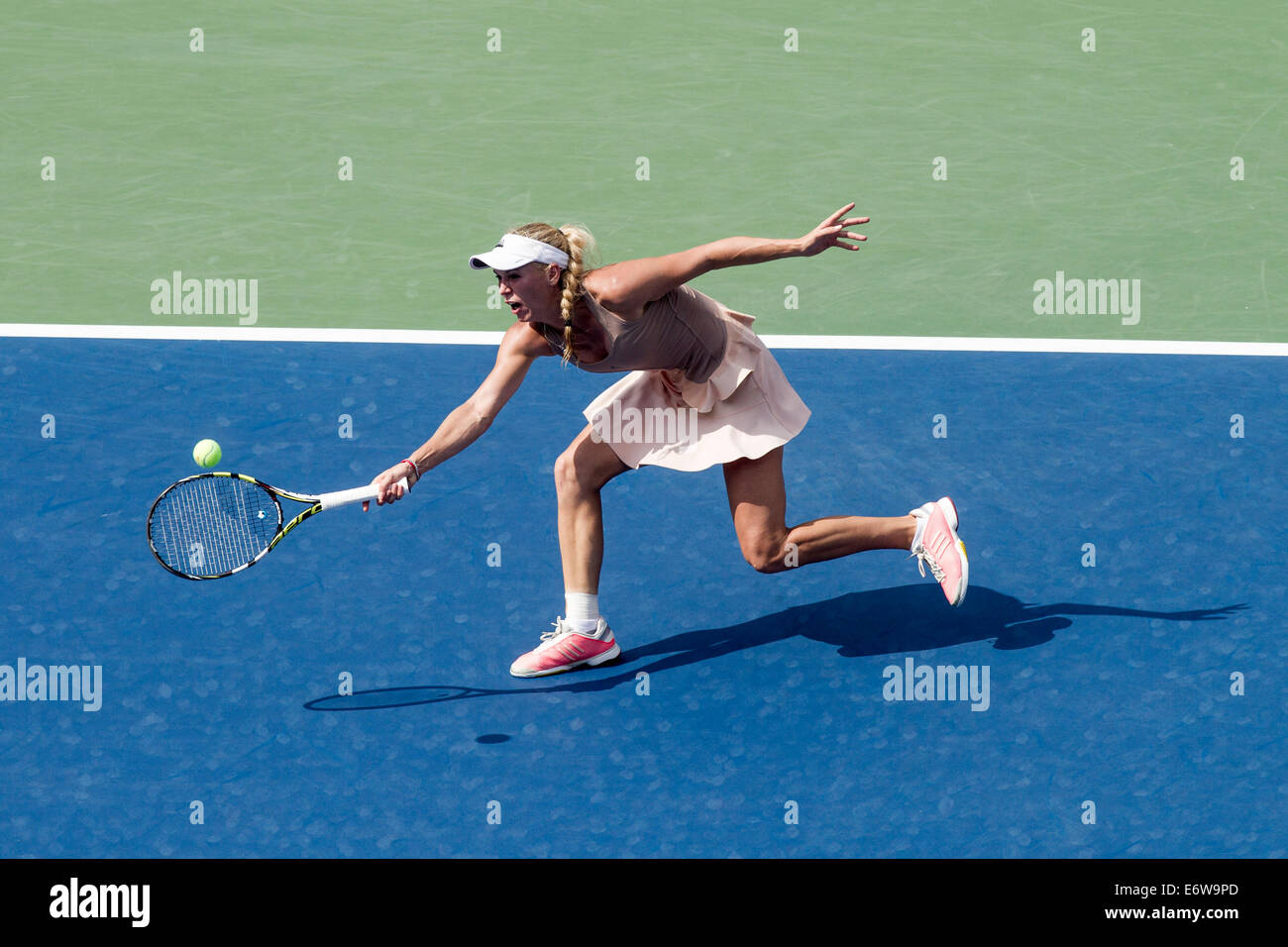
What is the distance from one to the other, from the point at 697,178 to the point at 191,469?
3.85m

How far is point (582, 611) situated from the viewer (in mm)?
6801

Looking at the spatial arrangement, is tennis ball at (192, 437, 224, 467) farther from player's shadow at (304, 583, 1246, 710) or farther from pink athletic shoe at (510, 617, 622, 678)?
pink athletic shoe at (510, 617, 622, 678)

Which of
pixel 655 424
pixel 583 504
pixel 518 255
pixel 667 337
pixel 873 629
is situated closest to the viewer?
pixel 518 255

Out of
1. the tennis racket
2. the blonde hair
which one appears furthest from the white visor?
the tennis racket

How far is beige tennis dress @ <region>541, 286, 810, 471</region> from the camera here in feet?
21.9

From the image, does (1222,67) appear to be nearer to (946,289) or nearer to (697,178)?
(946,289)

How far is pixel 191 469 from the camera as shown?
26.8 feet

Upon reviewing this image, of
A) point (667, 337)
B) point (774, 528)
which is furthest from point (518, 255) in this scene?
point (774, 528)

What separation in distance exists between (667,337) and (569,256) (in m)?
0.53

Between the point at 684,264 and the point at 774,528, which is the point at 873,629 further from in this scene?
the point at 684,264

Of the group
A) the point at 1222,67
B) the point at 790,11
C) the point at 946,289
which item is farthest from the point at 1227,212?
the point at 790,11

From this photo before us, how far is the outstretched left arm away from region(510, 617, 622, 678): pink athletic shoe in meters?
1.35

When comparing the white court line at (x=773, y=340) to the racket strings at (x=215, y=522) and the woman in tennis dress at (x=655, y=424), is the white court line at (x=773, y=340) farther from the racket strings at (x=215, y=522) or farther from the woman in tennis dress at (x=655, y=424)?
the racket strings at (x=215, y=522)

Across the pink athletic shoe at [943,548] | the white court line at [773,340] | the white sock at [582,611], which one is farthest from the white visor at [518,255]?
the white court line at [773,340]
